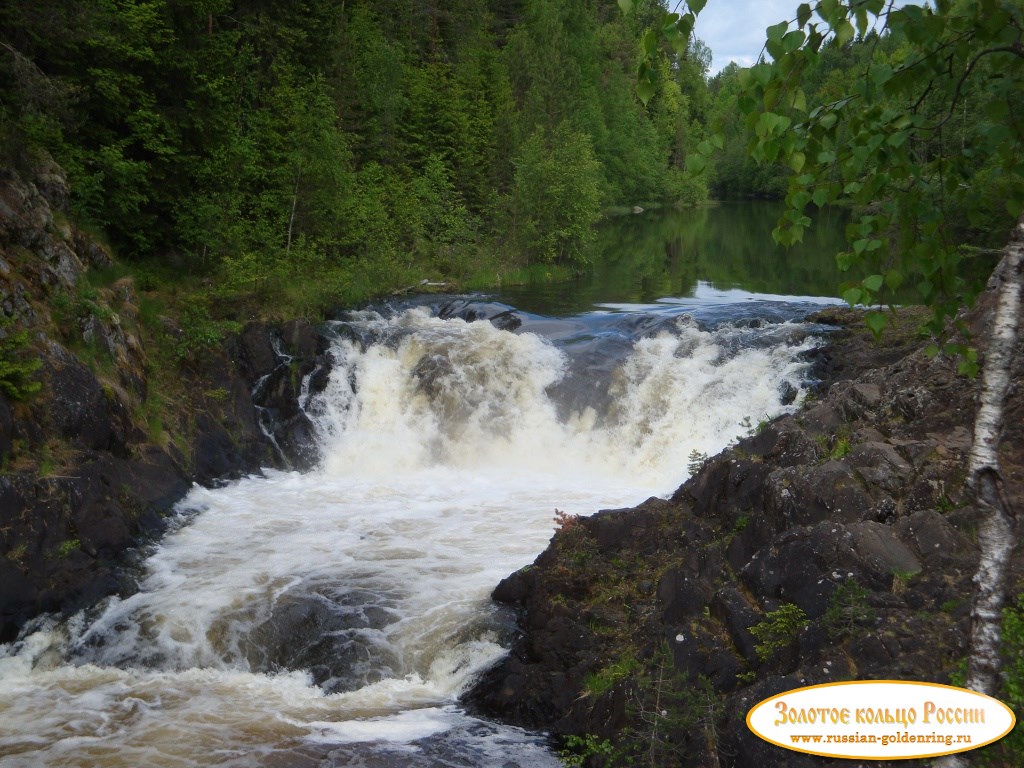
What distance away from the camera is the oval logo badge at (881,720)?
433cm

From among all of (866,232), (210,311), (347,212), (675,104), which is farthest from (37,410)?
(675,104)

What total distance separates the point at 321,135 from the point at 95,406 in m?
11.5

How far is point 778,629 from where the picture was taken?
6.55m

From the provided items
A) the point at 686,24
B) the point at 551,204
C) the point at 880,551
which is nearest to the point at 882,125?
the point at 686,24

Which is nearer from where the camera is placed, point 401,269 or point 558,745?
point 558,745

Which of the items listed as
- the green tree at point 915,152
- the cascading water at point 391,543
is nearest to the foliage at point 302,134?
the green tree at point 915,152

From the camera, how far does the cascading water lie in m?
7.73

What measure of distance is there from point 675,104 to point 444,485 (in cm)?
7205

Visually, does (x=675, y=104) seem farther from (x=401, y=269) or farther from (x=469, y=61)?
(x=401, y=269)

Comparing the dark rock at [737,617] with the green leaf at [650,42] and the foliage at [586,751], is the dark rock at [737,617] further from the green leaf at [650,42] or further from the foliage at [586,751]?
the green leaf at [650,42]

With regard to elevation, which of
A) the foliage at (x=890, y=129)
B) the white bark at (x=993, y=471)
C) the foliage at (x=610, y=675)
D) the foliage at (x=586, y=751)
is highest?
the foliage at (x=890, y=129)

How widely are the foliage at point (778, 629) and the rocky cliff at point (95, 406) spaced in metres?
7.68

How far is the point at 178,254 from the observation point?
62.3ft

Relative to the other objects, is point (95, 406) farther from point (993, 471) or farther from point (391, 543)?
point (993, 471)
